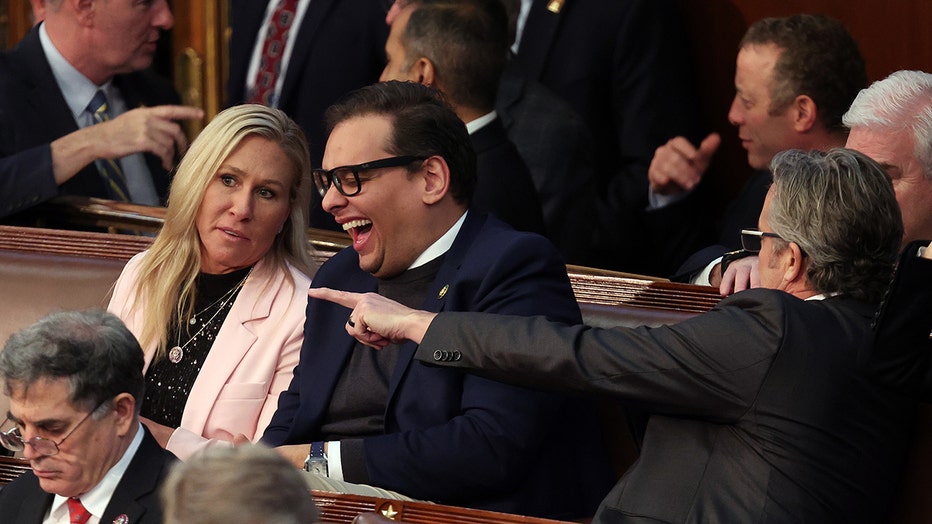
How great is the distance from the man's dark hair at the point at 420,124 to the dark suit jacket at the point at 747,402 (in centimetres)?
64

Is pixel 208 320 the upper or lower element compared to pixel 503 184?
lower

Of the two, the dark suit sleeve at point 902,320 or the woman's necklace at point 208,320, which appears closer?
the dark suit sleeve at point 902,320

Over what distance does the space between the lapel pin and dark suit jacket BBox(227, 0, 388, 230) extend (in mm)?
482

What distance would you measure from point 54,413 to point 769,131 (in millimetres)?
1933

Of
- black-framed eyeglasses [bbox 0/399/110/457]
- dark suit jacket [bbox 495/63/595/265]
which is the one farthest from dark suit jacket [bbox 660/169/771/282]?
black-framed eyeglasses [bbox 0/399/110/457]

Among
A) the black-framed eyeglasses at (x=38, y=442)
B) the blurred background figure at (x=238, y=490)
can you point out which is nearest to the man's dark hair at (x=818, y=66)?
the black-framed eyeglasses at (x=38, y=442)

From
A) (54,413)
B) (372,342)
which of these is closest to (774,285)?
(372,342)

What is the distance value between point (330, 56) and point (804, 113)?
1.46 metres

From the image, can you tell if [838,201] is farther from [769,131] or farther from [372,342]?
[769,131]

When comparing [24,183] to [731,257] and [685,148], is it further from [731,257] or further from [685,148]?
[731,257]

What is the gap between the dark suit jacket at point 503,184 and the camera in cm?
350

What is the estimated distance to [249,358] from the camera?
3.01m

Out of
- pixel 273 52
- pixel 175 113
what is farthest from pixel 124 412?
pixel 273 52

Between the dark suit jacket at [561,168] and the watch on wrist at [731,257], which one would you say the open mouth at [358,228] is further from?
the dark suit jacket at [561,168]
